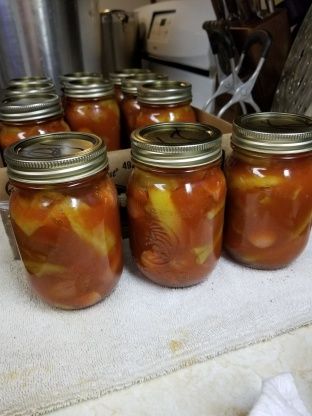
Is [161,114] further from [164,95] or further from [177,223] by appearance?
[177,223]

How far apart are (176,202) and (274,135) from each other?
0.14 metres

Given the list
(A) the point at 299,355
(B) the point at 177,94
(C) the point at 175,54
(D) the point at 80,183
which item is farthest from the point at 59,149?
(C) the point at 175,54

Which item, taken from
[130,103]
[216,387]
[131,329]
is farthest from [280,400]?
[130,103]

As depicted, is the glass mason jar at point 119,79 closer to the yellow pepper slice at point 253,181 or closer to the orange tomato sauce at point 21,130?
the orange tomato sauce at point 21,130

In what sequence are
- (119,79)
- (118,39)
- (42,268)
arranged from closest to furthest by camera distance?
(42,268) < (119,79) < (118,39)

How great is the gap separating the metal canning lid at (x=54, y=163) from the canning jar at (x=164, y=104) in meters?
0.19

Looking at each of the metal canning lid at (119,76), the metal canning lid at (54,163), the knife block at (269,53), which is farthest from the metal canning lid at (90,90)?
the knife block at (269,53)

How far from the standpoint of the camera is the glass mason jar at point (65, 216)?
367 mm

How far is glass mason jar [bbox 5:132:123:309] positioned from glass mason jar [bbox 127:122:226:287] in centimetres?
4

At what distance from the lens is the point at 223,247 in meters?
0.53

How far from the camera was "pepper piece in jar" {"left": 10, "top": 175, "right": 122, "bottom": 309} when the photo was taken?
38 centimetres

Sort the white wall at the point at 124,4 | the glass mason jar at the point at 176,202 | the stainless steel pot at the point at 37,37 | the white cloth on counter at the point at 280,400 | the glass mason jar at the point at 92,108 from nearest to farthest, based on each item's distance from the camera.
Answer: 1. the white cloth on counter at the point at 280,400
2. the glass mason jar at the point at 176,202
3. the glass mason jar at the point at 92,108
4. the stainless steel pot at the point at 37,37
5. the white wall at the point at 124,4

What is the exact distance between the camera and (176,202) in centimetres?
41

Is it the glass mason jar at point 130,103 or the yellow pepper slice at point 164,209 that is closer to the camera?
the yellow pepper slice at point 164,209
